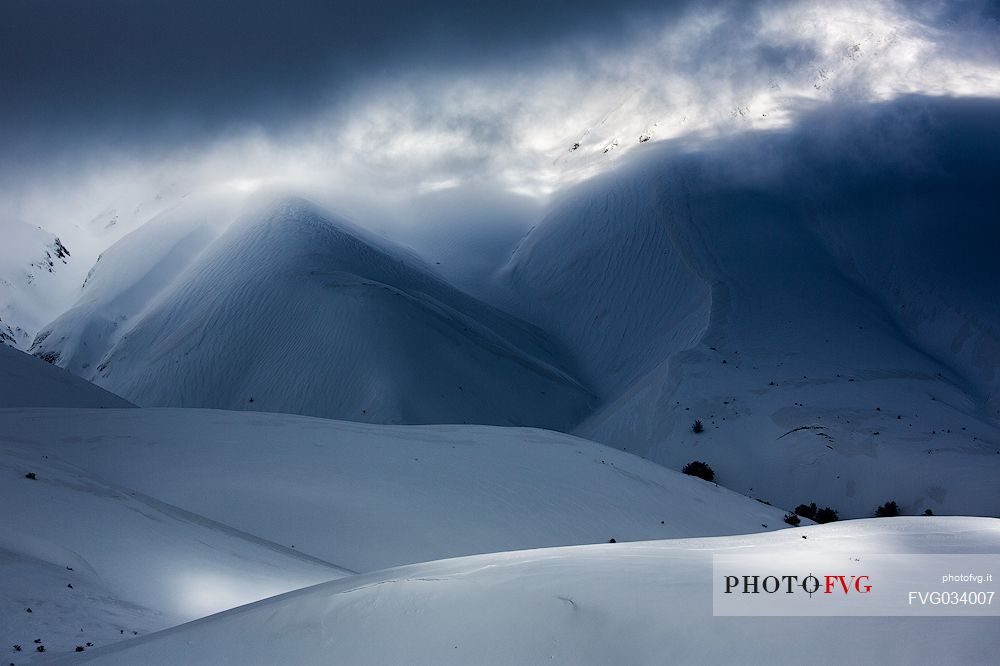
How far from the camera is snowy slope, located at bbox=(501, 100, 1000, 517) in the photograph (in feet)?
98.9

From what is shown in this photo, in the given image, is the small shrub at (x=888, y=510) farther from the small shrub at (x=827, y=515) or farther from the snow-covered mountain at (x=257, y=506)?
the snow-covered mountain at (x=257, y=506)

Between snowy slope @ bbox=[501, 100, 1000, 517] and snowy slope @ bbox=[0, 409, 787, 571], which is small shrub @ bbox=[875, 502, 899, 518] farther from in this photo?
snowy slope @ bbox=[0, 409, 787, 571]

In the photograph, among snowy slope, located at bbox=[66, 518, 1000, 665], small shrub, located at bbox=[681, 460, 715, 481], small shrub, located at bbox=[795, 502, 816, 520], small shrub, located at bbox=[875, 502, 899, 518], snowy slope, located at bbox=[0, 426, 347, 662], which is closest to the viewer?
snowy slope, located at bbox=[66, 518, 1000, 665]

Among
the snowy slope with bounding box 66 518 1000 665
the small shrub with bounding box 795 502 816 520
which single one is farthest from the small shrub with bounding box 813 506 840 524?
the snowy slope with bounding box 66 518 1000 665

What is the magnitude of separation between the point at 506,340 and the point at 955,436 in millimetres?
20347

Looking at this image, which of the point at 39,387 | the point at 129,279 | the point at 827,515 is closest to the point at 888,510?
the point at 827,515

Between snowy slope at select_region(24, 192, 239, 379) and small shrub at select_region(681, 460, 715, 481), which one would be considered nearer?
small shrub at select_region(681, 460, 715, 481)

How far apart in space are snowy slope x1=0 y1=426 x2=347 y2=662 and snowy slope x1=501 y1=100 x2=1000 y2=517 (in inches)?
838

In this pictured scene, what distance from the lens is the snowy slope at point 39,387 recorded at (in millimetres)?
22859

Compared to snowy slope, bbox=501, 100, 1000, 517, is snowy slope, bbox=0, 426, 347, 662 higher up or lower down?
lower down

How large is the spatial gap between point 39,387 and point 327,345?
15667 mm

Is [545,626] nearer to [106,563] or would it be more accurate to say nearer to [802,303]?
[106,563]

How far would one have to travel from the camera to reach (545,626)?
19.0 feet
